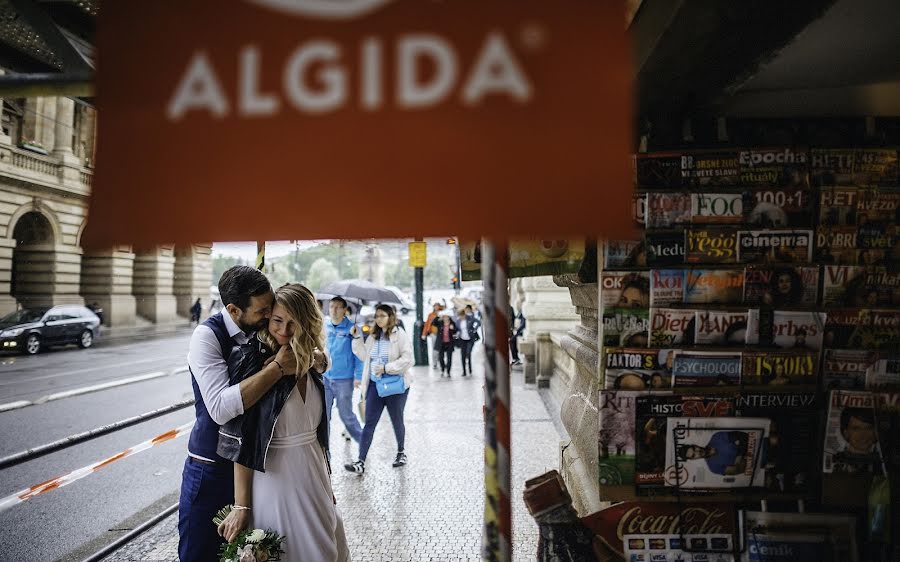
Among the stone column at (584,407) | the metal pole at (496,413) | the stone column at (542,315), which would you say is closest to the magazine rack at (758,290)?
the stone column at (584,407)

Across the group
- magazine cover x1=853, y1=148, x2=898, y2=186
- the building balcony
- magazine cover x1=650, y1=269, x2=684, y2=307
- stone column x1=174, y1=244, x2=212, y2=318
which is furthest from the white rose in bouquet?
stone column x1=174, y1=244, x2=212, y2=318

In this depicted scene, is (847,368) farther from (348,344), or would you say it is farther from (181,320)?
(181,320)

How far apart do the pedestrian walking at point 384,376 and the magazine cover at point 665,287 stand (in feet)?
12.5

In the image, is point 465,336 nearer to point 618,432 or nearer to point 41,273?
point 618,432

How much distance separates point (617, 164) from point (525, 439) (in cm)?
623

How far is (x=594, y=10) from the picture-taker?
1331 millimetres

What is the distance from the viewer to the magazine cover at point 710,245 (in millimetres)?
2660

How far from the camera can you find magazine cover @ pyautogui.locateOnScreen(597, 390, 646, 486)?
8.59 ft

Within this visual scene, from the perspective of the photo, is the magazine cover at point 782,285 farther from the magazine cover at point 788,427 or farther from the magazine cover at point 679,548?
the magazine cover at point 679,548

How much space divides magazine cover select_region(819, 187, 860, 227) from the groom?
2.92 m

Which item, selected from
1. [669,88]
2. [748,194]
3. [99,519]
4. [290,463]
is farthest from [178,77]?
[99,519]

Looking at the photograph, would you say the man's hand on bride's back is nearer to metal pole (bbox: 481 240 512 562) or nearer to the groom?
the groom

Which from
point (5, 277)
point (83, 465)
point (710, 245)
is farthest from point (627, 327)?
point (5, 277)

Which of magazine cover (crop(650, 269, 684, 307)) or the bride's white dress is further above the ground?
magazine cover (crop(650, 269, 684, 307))
